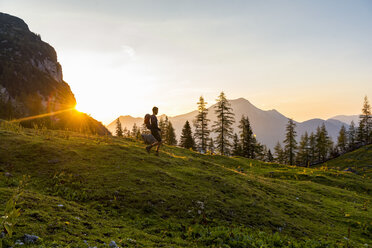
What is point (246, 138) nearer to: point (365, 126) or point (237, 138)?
point (237, 138)

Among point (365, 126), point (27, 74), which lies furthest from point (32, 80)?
point (365, 126)

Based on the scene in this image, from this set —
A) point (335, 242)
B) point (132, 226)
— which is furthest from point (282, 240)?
point (132, 226)

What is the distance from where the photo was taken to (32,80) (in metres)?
88.9

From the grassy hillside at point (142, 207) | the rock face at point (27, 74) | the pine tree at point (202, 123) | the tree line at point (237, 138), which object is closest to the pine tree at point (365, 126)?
the tree line at point (237, 138)

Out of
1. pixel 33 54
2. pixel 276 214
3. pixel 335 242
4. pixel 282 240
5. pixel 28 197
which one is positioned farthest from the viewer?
pixel 33 54

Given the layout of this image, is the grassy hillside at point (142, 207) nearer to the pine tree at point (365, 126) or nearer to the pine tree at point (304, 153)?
the pine tree at point (304, 153)

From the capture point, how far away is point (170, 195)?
30.2 feet

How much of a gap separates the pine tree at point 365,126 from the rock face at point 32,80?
10272 cm

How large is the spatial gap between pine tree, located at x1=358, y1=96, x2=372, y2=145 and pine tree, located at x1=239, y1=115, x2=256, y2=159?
5240 centimetres

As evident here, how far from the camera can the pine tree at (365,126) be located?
75438mm

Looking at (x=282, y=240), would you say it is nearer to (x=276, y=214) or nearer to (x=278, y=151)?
(x=276, y=214)

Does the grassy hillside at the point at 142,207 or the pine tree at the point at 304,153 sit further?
the pine tree at the point at 304,153

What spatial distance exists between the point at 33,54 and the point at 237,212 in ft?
423

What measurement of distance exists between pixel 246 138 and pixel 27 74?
98164 mm
